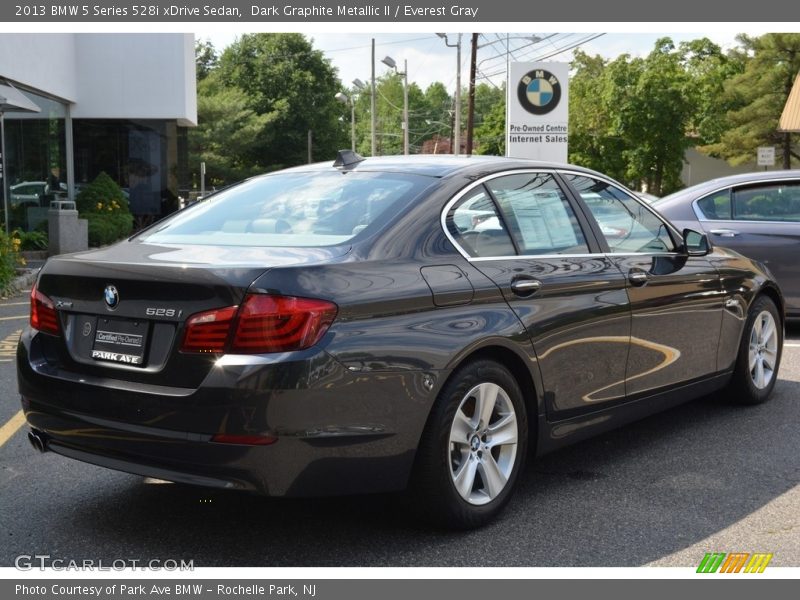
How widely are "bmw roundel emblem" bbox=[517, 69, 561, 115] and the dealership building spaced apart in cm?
993

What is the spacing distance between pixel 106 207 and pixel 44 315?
64.7 ft

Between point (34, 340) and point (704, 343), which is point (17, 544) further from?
point (704, 343)

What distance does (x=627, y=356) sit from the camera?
484cm

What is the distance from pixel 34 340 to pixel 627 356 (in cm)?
283

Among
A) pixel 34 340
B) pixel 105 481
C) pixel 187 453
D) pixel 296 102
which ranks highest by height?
pixel 296 102

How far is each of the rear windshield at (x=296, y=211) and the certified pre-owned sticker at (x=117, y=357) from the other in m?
0.67

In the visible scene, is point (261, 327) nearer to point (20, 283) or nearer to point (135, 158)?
point (20, 283)

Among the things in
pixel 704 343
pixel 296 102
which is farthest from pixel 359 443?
pixel 296 102

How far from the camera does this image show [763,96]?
4497cm

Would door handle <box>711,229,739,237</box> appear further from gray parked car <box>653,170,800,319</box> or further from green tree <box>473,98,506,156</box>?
green tree <box>473,98,506,156</box>

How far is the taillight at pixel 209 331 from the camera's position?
3.36m

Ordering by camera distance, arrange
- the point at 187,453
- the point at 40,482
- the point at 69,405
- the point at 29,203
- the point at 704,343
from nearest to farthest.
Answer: the point at 187,453 < the point at 69,405 < the point at 40,482 < the point at 704,343 < the point at 29,203

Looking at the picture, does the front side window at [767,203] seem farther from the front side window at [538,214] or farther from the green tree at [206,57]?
the green tree at [206,57]

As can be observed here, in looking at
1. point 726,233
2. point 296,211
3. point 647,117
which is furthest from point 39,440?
point 647,117
